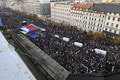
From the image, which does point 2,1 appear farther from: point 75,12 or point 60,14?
point 75,12

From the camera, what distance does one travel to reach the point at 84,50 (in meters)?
30.8

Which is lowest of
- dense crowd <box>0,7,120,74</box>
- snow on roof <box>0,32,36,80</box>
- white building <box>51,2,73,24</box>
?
dense crowd <box>0,7,120,74</box>

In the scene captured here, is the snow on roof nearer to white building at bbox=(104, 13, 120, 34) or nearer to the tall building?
white building at bbox=(104, 13, 120, 34)

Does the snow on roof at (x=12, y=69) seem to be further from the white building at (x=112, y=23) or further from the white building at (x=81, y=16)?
the white building at (x=81, y=16)

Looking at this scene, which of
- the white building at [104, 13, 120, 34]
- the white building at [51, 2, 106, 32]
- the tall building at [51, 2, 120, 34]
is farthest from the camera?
the white building at [51, 2, 106, 32]

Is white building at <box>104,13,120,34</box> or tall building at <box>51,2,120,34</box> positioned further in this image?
tall building at <box>51,2,120,34</box>

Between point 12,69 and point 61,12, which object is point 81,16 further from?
point 12,69

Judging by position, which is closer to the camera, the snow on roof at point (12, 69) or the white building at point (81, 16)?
the snow on roof at point (12, 69)

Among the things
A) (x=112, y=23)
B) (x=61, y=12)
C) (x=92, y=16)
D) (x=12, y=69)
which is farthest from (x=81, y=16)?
(x=12, y=69)

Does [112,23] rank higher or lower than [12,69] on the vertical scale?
higher

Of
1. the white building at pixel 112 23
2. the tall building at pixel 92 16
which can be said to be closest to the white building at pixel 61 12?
the tall building at pixel 92 16

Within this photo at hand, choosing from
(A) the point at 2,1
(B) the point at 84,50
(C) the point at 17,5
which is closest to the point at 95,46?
(B) the point at 84,50

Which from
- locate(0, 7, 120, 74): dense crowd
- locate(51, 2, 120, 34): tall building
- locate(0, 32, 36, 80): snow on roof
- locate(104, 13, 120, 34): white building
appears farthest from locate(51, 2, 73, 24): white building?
locate(0, 32, 36, 80): snow on roof

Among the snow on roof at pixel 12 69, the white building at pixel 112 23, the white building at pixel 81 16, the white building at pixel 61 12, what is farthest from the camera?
the white building at pixel 61 12
